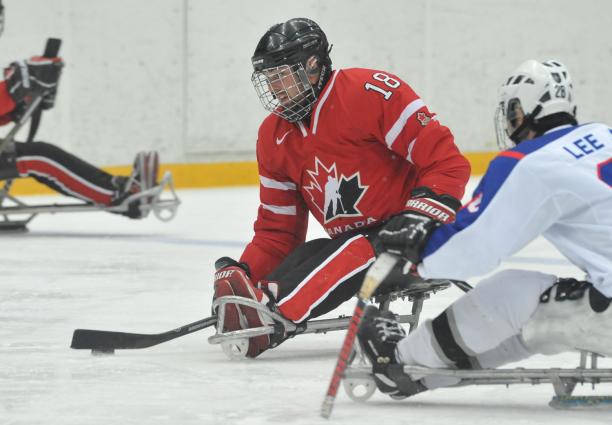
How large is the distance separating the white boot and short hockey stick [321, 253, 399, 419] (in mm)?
325

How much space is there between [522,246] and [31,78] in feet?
15.0

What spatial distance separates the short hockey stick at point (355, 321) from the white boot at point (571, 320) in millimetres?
325

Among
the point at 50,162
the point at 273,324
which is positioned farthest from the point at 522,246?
the point at 50,162

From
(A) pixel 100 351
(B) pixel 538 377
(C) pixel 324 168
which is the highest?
(C) pixel 324 168

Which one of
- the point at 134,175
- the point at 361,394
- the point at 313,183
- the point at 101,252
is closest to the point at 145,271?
the point at 101,252

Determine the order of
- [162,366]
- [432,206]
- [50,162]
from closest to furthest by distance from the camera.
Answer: [432,206] < [162,366] < [50,162]

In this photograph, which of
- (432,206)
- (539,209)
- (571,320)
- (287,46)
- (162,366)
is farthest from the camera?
(287,46)

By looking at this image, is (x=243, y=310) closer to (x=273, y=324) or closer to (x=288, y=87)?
(x=273, y=324)

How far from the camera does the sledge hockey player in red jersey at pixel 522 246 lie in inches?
95.1

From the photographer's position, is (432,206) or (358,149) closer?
(432,206)

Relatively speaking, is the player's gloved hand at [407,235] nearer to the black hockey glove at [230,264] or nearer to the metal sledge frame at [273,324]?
the metal sledge frame at [273,324]

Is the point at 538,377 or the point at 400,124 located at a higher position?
the point at 400,124

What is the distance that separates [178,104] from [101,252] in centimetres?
328

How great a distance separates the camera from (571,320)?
2.54m
